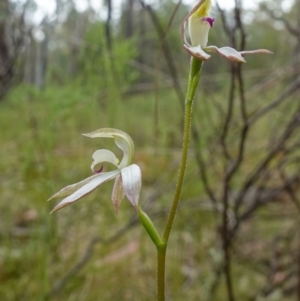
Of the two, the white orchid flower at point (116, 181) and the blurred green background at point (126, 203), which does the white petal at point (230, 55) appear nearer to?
the white orchid flower at point (116, 181)

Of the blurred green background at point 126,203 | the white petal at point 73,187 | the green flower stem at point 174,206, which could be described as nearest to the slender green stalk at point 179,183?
the green flower stem at point 174,206

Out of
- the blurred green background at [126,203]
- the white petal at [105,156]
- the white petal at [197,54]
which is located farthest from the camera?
the blurred green background at [126,203]

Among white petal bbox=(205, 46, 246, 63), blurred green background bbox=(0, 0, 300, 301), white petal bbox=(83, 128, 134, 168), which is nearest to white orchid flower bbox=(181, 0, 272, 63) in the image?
white petal bbox=(205, 46, 246, 63)

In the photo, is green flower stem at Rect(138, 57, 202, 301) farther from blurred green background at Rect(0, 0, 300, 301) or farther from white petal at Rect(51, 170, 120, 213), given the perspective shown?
blurred green background at Rect(0, 0, 300, 301)

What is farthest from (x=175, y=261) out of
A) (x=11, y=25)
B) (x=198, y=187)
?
(x=11, y=25)

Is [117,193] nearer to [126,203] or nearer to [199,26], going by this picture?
[199,26]

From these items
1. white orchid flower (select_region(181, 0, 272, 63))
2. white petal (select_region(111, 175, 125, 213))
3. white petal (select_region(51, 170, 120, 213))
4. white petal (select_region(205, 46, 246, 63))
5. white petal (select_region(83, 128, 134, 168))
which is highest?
white orchid flower (select_region(181, 0, 272, 63))

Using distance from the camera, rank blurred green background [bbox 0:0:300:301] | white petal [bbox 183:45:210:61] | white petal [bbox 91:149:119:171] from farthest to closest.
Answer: blurred green background [bbox 0:0:300:301] → white petal [bbox 91:149:119:171] → white petal [bbox 183:45:210:61]

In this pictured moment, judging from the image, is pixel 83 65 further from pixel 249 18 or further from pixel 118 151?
pixel 249 18
